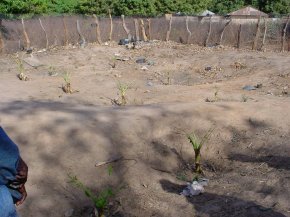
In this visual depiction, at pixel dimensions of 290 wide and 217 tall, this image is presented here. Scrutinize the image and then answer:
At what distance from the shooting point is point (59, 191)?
4500 mm

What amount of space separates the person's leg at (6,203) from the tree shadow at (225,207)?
224cm

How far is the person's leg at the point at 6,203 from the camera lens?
6.98ft

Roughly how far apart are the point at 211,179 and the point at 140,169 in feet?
2.58

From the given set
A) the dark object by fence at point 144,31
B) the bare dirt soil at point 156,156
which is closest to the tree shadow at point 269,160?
the bare dirt soil at point 156,156

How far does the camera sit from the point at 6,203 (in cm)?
215

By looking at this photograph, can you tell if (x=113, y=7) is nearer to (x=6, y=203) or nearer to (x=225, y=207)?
(x=225, y=207)

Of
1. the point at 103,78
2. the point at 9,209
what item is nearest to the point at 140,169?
the point at 9,209

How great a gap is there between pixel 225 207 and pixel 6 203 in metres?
2.42

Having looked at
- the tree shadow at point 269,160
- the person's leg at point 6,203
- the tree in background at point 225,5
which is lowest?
the tree in background at point 225,5

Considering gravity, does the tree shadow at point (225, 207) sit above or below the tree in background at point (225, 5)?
above

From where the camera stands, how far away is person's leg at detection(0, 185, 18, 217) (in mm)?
2127

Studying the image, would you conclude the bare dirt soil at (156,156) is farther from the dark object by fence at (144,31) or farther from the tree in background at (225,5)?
the tree in background at (225,5)

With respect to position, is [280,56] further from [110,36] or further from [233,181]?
[233,181]

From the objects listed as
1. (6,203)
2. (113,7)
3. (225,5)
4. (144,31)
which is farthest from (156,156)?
(225,5)
